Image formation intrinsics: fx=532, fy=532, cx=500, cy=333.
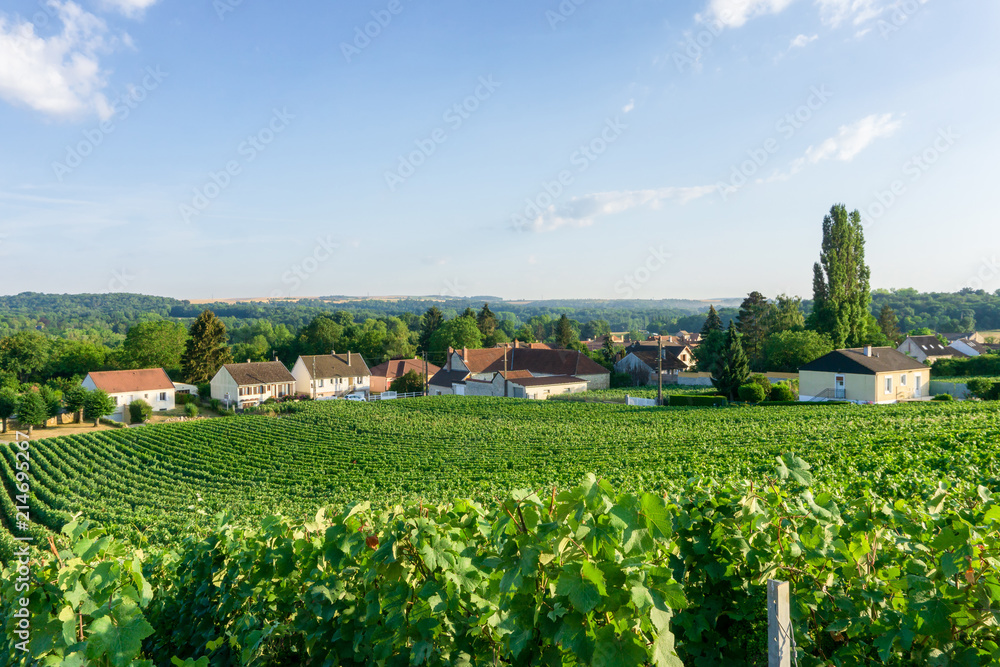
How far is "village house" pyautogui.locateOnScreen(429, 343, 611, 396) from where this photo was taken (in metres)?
54.5

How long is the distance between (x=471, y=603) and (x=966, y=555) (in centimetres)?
210

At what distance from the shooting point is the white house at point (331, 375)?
2527 inches

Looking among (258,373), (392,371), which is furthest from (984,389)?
(258,373)

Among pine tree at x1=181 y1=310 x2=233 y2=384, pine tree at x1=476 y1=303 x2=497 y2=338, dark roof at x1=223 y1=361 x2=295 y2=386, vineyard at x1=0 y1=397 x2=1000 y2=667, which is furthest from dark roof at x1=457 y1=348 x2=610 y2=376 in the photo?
vineyard at x1=0 y1=397 x2=1000 y2=667

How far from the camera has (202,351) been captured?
6431 centimetres

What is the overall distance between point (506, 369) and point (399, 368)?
18.6 m

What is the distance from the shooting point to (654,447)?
2292 cm

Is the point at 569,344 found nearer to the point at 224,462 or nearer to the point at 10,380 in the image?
the point at 224,462

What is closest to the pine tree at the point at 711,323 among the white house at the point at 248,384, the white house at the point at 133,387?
the white house at the point at 248,384

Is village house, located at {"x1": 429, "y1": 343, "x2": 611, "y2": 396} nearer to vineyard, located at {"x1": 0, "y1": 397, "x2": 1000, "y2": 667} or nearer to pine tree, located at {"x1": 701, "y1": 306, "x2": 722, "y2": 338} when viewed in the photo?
pine tree, located at {"x1": 701, "y1": 306, "x2": 722, "y2": 338}

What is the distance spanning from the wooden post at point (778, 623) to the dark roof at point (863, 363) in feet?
140

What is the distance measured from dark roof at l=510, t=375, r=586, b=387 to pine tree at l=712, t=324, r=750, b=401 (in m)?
15.0

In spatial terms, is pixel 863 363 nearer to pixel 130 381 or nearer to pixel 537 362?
pixel 537 362

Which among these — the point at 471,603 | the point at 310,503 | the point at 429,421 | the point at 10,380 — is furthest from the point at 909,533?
the point at 10,380
